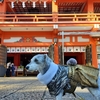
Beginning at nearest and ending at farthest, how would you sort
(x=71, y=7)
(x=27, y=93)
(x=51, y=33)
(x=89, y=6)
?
(x=27, y=93)
(x=89, y=6)
(x=51, y=33)
(x=71, y=7)

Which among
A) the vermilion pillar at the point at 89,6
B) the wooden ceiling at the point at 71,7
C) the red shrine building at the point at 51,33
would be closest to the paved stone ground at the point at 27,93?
the red shrine building at the point at 51,33

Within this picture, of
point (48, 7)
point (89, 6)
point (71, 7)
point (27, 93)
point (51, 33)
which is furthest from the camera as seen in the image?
point (48, 7)

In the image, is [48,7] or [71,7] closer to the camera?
[71,7]

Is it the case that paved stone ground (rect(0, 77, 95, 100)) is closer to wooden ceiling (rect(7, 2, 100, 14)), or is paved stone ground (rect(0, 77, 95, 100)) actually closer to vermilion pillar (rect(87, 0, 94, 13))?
vermilion pillar (rect(87, 0, 94, 13))

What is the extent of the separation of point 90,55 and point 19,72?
18.6ft

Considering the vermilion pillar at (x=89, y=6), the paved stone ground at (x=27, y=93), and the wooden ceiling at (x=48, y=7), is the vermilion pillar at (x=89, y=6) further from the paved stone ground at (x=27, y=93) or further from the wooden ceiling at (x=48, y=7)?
the paved stone ground at (x=27, y=93)

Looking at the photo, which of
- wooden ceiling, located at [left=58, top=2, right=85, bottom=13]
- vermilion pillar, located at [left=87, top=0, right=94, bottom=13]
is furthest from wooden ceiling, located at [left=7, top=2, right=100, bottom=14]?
vermilion pillar, located at [left=87, top=0, right=94, bottom=13]

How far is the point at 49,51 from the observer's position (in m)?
14.7

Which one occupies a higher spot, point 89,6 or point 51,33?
point 89,6

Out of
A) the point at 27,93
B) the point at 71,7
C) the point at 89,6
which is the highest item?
the point at 71,7

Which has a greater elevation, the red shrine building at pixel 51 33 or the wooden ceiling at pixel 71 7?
the wooden ceiling at pixel 71 7

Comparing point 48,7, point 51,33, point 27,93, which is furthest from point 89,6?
point 27,93

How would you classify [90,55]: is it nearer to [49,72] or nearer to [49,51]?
[49,51]

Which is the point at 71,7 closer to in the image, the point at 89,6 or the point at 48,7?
the point at 48,7
